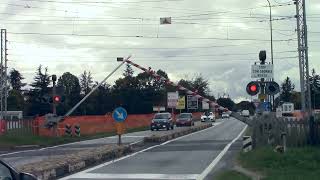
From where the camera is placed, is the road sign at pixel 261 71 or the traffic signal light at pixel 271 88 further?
the road sign at pixel 261 71

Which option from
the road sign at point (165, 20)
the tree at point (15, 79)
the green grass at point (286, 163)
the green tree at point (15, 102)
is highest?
the tree at point (15, 79)

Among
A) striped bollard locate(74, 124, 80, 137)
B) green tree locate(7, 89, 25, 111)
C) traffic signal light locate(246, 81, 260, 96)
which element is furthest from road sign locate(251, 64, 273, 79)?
green tree locate(7, 89, 25, 111)

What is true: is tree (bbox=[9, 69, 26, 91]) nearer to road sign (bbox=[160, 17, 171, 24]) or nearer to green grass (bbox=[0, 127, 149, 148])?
green grass (bbox=[0, 127, 149, 148])

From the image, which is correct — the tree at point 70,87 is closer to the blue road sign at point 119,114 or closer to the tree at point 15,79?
the tree at point 15,79

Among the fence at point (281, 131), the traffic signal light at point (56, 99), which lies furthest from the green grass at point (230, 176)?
the traffic signal light at point (56, 99)

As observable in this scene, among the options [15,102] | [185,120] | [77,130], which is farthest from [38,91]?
[77,130]

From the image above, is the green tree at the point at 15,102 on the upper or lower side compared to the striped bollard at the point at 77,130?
upper

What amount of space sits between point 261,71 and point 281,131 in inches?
113

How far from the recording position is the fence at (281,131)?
2336cm

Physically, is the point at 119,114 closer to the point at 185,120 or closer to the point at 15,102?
the point at 185,120

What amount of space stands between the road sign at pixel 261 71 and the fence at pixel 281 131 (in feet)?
7.20

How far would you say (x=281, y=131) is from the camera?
2397 cm

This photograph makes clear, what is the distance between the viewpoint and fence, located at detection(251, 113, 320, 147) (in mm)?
23359

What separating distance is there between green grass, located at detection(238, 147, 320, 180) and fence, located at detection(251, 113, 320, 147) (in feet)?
4.22
